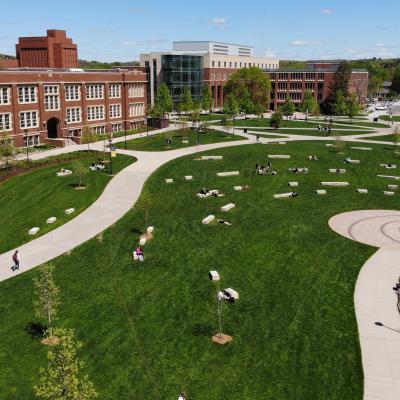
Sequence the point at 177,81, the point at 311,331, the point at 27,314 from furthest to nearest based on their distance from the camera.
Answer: the point at 177,81 < the point at 27,314 < the point at 311,331

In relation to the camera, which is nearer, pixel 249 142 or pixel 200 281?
pixel 200 281

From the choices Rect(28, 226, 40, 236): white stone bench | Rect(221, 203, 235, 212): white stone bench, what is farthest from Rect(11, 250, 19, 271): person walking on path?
Rect(221, 203, 235, 212): white stone bench

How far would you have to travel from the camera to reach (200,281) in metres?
30.6

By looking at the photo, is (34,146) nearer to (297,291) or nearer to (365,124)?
(297,291)

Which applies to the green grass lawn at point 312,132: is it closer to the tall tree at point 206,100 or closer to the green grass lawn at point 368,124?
the green grass lawn at point 368,124

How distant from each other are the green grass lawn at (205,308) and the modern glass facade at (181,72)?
98.6 meters

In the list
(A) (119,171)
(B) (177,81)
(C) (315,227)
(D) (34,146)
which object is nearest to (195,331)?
(C) (315,227)

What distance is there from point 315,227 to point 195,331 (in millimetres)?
19119

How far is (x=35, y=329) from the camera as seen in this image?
1009 inches

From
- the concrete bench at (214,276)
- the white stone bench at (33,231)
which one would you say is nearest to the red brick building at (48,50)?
the white stone bench at (33,231)

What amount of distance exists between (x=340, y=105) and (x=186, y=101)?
4432 centimetres

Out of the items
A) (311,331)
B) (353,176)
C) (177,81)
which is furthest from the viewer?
(177,81)

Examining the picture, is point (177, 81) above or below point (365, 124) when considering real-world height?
above

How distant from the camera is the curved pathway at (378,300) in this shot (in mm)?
21156
